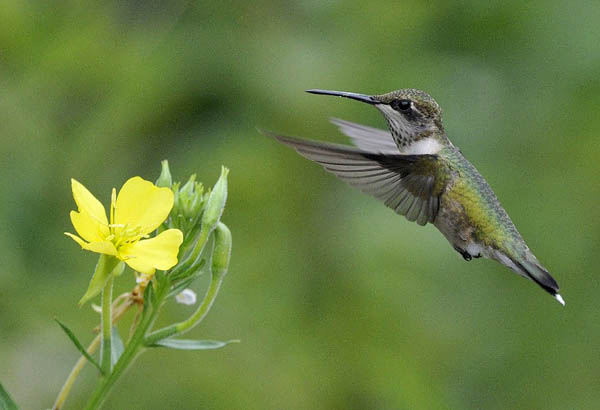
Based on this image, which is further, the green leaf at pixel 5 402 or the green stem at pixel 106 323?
the green stem at pixel 106 323

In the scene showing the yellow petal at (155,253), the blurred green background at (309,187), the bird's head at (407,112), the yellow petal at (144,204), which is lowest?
the blurred green background at (309,187)

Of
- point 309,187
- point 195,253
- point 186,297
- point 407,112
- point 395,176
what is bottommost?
point 309,187

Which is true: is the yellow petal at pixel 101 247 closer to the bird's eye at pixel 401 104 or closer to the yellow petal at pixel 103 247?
the yellow petal at pixel 103 247

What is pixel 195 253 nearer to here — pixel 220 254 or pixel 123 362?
pixel 220 254

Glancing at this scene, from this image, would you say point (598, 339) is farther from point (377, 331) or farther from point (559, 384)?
point (377, 331)

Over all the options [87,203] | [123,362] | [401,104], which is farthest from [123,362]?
[401,104]

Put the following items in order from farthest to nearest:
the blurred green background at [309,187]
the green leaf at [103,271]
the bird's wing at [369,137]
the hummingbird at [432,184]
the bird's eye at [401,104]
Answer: the blurred green background at [309,187]
the bird's wing at [369,137]
the bird's eye at [401,104]
the hummingbird at [432,184]
the green leaf at [103,271]

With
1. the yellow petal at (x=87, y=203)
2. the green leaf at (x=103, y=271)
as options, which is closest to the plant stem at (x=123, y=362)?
the green leaf at (x=103, y=271)
